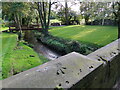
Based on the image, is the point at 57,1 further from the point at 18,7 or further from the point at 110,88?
the point at 110,88

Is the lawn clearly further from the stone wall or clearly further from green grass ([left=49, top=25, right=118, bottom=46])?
green grass ([left=49, top=25, right=118, bottom=46])

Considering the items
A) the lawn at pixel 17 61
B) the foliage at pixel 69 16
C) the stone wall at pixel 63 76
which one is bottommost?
the lawn at pixel 17 61

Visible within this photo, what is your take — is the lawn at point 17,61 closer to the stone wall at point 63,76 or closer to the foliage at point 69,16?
the stone wall at point 63,76

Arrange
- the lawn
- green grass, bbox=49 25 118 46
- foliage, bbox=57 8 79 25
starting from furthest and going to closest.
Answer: foliage, bbox=57 8 79 25 < green grass, bbox=49 25 118 46 < the lawn

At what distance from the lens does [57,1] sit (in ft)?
39.1

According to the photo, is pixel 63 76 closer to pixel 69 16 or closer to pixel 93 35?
pixel 93 35

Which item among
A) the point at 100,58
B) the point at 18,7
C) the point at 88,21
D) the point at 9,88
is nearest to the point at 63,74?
the point at 9,88

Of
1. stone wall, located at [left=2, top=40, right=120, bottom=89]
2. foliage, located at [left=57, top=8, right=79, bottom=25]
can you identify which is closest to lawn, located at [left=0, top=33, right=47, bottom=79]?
stone wall, located at [left=2, top=40, right=120, bottom=89]

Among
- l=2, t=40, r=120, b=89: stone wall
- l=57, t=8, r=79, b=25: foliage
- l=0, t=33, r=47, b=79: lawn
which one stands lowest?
l=0, t=33, r=47, b=79: lawn

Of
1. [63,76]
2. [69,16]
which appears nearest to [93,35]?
[63,76]

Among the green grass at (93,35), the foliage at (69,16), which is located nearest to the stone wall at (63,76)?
the green grass at (93,35)

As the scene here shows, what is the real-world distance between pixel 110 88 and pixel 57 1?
40.2 feet

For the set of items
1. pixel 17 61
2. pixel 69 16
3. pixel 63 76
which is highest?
pixel 69 16

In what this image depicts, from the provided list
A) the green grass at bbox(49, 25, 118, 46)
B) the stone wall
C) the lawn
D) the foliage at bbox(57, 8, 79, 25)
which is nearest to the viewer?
the stone wall
